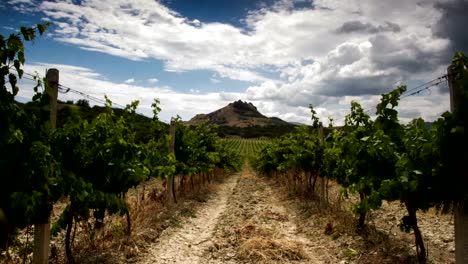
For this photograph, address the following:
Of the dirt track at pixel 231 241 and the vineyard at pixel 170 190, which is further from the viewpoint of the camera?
the dirt track at pixel 231 241

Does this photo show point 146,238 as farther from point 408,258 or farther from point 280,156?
point 280,156

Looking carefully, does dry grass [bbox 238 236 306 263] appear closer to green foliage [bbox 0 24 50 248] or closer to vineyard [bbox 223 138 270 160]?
green foliage [bbox 0 24 50 248]

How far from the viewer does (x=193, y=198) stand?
44.3ft

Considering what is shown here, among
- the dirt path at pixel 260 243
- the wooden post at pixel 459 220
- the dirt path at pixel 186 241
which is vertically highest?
the wooden post at pixel 459 220

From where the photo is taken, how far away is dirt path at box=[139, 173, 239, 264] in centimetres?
668

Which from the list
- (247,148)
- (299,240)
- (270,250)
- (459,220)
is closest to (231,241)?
(270,250)

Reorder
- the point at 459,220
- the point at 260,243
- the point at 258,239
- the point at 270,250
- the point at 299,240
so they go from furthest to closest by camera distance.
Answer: the point at 299,240 < the point at 258,239 < the point at 260,243 < the point at 270,250 < the point at 459,220

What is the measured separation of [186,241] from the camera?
782 cm

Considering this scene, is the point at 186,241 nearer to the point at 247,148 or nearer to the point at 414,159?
the point at 414,159

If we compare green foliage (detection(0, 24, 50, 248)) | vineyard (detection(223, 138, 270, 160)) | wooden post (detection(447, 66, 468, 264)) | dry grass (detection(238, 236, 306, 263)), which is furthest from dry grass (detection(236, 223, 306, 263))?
vineyard (detection(223, 138, 270, 160))

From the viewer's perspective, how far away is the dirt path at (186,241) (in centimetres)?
668

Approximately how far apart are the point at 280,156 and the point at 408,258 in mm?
13775

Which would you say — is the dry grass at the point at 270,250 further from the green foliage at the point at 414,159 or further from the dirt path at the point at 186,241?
the green foliage at the point at 414,159

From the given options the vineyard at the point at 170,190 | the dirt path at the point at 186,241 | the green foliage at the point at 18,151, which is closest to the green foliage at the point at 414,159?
the vineyard at the point at 170,190
